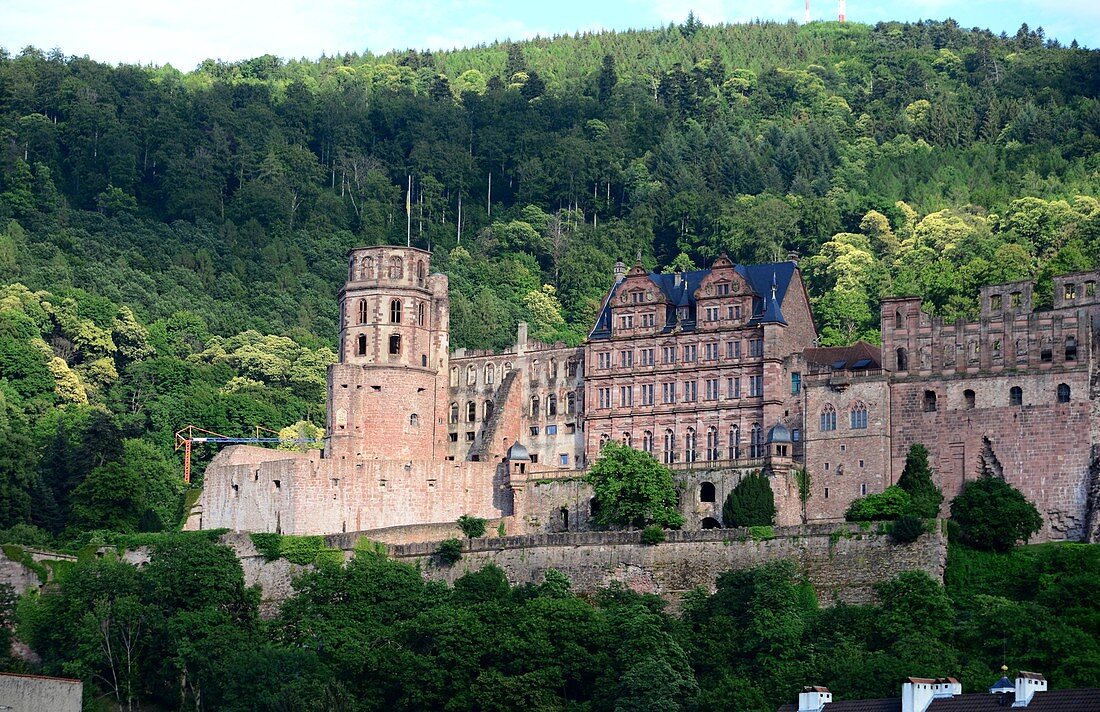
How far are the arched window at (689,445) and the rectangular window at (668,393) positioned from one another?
1.63 metres

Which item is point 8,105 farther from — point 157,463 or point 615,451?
point 615,451

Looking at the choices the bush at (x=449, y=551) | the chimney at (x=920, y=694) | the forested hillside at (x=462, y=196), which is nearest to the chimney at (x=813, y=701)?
the chimney at (x=920, y=694)

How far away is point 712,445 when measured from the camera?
8956cm

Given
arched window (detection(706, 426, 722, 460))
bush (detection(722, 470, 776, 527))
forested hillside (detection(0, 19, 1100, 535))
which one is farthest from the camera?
forested hillside (detection(0, 19, 1100, 535))

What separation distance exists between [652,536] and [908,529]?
33.4 feet

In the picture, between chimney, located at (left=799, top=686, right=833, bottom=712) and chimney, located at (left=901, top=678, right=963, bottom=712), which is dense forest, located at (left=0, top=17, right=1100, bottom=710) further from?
chimney, located at (left=901, top=678, right=963, bottom=712)

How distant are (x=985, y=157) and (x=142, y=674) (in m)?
76.1

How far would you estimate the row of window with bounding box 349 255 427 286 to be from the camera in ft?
314

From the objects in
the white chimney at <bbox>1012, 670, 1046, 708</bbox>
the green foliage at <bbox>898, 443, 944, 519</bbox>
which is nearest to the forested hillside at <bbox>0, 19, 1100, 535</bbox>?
the green foliage at <bbox>898, 443, 944, 519</bbox>

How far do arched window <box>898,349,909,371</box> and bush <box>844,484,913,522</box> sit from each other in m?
5.53

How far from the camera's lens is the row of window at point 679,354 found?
294 ft

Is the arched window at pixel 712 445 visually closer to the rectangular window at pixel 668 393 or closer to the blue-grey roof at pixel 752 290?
the rectangular window at pixel 668 393

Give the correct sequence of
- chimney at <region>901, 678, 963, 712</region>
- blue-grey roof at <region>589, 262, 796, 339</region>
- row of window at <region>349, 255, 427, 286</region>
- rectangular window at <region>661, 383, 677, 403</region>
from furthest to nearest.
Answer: row of window at <region>349, 255, 427, 286</region>
rectangular window at <region>661, 383, 677, 403</region>
blue-grey roof at <region>589, 262, 796, 339</region>
chimney at <region>901, 678, 963, 712</region>

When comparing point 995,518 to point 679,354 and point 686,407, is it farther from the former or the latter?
point 679,354
